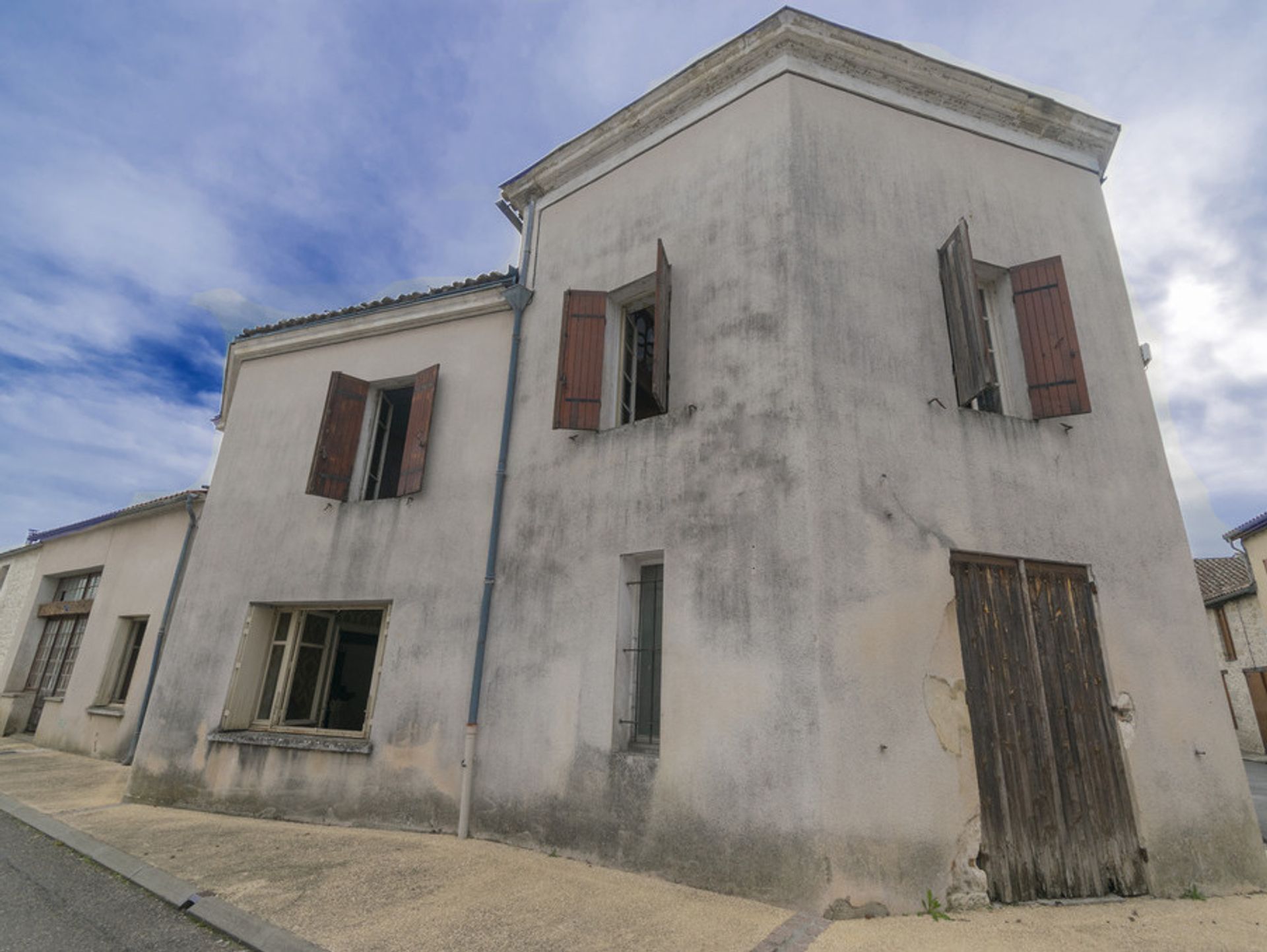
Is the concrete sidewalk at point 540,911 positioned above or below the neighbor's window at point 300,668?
below

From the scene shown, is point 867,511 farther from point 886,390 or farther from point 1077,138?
point 1077,138

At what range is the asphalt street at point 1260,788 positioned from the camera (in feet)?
26.3

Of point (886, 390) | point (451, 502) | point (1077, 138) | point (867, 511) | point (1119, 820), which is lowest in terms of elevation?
point (1119, 820)

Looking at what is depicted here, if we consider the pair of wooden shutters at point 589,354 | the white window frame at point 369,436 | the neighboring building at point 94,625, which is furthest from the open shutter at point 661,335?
the neighboring building at point 94,625

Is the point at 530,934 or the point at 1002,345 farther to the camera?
the point at 1002,345

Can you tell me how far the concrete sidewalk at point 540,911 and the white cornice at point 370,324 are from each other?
5748 mm

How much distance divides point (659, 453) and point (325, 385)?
17.5ft

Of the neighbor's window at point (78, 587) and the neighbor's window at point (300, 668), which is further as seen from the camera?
the neighbor's window at point (78, 587)

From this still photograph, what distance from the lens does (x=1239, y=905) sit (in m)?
4.72

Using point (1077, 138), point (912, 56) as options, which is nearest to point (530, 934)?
point (912, 56)

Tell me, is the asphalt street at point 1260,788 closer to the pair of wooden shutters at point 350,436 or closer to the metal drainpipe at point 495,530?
the metal drainpipe at point 495,530

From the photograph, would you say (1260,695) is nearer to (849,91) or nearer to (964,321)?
(964,321)

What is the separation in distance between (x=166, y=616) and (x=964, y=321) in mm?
11925

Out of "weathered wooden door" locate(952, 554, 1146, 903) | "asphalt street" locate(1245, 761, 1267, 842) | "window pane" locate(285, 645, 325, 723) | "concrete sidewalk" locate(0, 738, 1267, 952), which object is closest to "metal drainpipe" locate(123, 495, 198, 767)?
"window pane" locate(285, 645, 325, 723)
